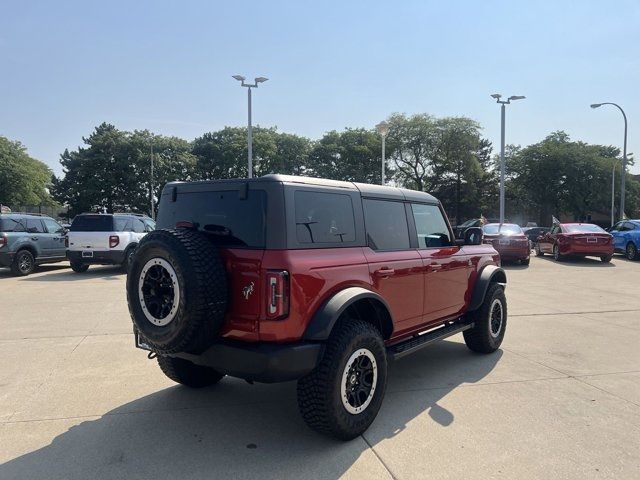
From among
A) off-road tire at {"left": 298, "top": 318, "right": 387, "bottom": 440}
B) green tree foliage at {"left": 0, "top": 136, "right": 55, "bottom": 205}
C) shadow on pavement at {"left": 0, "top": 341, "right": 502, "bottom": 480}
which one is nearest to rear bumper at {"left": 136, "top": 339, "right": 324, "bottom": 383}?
→ off-road tire at {"left": 298, "top": 318, "right": 387, "bottom": 440}

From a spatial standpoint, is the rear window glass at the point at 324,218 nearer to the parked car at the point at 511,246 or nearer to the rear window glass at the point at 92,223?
the rear window glass at the point at 92,223

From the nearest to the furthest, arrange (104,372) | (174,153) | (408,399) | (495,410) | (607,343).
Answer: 1. (495,410)
2. (408,399)
3. (104,372)
4. (607,343)
5. (174,153)

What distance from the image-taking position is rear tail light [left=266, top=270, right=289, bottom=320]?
123 inches

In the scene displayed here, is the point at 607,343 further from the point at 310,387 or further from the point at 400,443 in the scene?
the point at 310,387

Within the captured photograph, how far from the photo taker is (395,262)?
165 inches

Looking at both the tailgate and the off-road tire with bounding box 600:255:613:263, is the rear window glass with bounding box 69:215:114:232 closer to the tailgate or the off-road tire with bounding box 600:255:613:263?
the tailgate

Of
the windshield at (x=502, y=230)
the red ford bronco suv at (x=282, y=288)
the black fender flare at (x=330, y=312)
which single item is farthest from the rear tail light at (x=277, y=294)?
the windshield at (x=502, y=230)

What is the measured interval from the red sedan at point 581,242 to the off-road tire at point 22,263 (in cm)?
1836

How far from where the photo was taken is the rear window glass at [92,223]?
13.6 m

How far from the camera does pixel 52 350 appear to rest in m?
5.91

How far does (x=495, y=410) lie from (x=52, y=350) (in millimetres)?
5265

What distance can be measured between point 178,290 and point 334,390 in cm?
130

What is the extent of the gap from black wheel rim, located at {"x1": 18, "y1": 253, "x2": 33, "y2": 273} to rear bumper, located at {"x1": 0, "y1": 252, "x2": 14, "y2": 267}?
0.29 metres

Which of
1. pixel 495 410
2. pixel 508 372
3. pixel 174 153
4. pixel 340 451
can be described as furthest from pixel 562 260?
pixel 174 153
